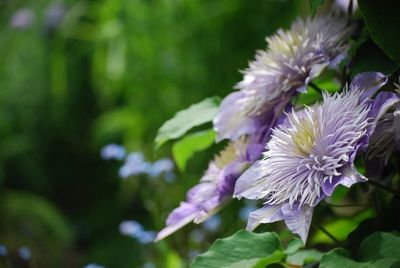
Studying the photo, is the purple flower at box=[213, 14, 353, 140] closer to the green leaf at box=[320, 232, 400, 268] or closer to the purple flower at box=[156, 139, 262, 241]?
the purple flower at box=[156, 139, 262, 241]

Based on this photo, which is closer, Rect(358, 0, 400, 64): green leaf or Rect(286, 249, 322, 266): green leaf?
Rect(358, 0, 400, 64): green leaf

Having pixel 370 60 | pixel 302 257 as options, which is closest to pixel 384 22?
pixel 370 60

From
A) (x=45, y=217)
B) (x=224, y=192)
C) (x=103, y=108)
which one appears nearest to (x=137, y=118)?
(x=45, y=217)

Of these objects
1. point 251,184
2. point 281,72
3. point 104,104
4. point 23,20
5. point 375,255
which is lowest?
point 375,255

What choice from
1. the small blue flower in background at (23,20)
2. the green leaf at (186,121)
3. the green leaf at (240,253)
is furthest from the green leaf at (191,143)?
the small blue flower in background at (23,20)

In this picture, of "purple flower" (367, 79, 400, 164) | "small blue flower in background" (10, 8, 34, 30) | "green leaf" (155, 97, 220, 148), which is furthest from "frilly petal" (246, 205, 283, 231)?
"small blue flower in background" (10, 8, 34, 30)

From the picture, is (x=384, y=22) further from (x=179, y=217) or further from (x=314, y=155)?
(x=179, y=217)

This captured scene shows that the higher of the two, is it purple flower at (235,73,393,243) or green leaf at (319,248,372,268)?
purple flower at (235,73,393,243)
